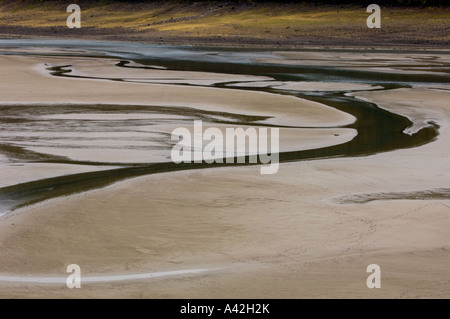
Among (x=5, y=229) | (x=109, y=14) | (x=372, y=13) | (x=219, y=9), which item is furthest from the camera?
(x=109, y=14)

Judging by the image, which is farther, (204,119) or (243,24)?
(243,24)

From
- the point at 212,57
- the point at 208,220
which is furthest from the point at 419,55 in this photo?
the point at 208,220

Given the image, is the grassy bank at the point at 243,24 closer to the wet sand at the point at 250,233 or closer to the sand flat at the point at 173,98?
the sand flat at the point at 173,98

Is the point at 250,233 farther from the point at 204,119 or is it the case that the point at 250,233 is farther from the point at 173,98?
the point at 173,98

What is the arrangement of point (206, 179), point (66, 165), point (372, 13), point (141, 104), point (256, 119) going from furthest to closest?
point (372, 13) → point (141, 104) → point (256, 119) → point (66, 165) → point (206, 179)

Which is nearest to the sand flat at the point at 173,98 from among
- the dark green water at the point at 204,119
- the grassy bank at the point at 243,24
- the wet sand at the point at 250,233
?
the dark green water at the point at 204,119

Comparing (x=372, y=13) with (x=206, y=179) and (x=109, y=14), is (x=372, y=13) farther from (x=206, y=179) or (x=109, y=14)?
(x=206, y=179)

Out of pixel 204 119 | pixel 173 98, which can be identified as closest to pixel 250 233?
pixel 204 119
